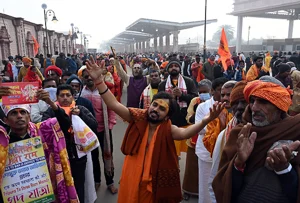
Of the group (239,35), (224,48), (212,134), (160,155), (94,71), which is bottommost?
(160,155)

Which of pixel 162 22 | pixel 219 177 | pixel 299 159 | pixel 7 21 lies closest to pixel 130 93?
pixel 219 177

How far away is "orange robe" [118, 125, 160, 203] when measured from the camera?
233cm

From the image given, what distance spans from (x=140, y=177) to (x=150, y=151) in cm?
25

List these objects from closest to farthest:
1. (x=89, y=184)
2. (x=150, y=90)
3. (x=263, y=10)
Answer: (x=89, y=184) → (x=150, y=90) → (x=263, y=10)

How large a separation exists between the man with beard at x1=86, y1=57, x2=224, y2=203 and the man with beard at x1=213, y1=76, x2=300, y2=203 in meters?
0.71

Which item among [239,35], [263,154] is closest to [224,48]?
[263,154]

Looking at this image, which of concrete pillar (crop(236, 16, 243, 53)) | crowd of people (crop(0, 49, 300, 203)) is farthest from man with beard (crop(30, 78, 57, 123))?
concrete pillar (crop(236, 16, 243, 53))

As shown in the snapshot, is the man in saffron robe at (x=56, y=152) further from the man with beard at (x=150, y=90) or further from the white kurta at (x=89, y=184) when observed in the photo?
the man with beard at (x=150, y=90)

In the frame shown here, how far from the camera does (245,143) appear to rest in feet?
4.93

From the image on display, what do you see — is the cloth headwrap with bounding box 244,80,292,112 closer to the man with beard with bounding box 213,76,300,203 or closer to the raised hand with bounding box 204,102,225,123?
the man with beard with bounding box 213,76,300,203

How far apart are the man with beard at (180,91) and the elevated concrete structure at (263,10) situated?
3116 cm

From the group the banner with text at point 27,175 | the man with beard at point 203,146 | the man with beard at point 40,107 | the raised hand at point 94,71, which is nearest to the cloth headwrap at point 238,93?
the man with beard at point 203,146

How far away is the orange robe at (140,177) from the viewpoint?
233 cm

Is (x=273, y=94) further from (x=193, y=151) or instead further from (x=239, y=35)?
(x=239, y=35)
